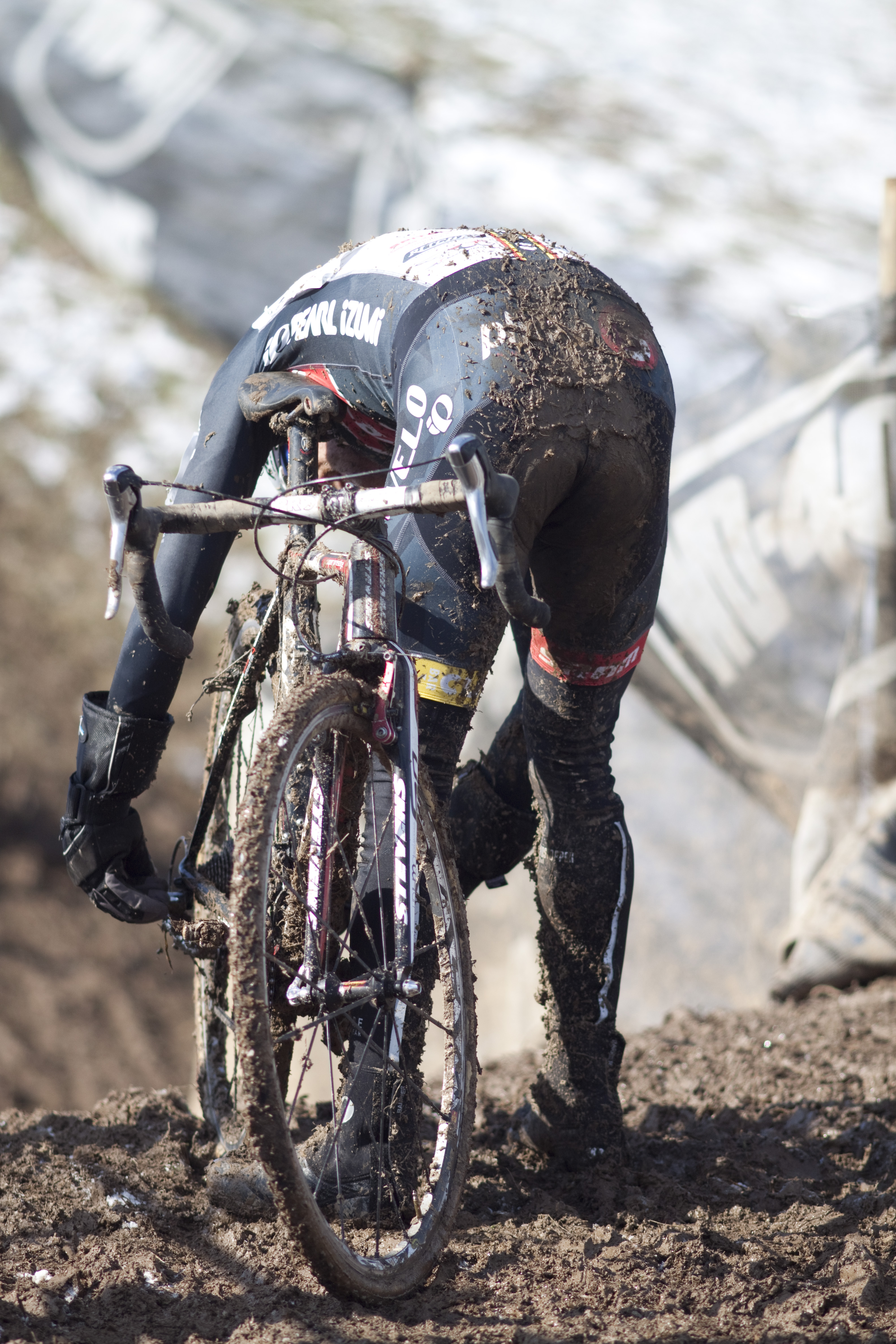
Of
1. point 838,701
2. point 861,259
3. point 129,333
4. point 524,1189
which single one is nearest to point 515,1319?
point 524,1189

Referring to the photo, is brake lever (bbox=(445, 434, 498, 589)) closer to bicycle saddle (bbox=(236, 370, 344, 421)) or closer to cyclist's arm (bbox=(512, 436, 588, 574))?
Result: cyclist's arm (bbox=(512, 436, 588, 574))

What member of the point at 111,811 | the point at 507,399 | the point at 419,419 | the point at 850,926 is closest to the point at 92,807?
the point at 111,811

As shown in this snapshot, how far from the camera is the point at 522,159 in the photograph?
329 inches

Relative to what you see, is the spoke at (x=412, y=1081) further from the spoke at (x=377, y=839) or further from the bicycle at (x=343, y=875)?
the spoke at (x=377, y=839)

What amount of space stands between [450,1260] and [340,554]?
1.31 m

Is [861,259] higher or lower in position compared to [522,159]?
lower

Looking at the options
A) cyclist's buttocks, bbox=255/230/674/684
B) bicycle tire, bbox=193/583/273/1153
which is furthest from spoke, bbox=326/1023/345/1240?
cyclist's buttocks, bbox=255/230/674/684

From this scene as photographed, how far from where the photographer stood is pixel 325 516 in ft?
6.61

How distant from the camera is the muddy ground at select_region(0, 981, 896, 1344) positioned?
6.41 feet

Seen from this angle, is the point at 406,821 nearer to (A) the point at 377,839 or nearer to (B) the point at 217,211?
(A) the point at 377,839

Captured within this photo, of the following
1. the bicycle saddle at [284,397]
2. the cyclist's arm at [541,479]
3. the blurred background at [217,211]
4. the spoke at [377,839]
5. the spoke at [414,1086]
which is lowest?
the spoke at [414,1086]

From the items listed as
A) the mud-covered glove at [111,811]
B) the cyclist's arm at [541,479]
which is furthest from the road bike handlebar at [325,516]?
the mud-covered glove at [111,811]

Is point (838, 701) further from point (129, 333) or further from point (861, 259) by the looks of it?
point (129, 333)

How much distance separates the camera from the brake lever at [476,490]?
1756 mm
